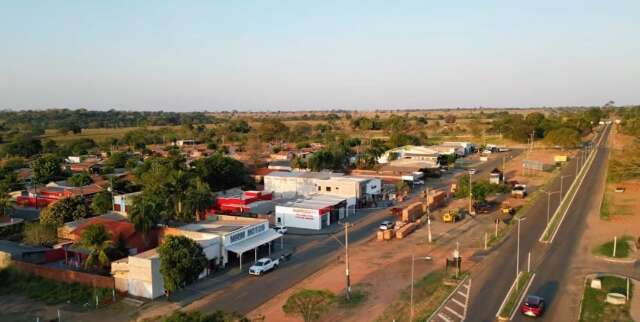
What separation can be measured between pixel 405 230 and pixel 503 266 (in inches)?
401

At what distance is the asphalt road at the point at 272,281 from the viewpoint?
2633cm

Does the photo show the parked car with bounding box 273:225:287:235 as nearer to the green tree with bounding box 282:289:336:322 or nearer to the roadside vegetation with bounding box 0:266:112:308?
the roadside vegetation with bounding box 0:266:112:308

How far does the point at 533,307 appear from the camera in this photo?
76.7 feet

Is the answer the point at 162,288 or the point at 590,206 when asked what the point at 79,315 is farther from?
the point at 590,206

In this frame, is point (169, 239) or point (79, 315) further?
point (169, 239)

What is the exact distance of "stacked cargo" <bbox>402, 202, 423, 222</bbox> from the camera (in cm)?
4416

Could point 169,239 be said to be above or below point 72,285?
above

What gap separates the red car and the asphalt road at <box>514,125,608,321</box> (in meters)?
0.30

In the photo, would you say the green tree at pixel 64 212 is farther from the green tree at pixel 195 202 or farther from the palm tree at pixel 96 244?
the palm tree at pixel 96 244

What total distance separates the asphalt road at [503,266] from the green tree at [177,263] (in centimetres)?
1463

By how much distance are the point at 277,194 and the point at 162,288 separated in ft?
96.5

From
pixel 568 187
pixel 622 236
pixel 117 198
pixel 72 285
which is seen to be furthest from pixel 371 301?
pixel 568 187

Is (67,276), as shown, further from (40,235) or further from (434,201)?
(434,201)

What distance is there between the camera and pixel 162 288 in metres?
28.0
